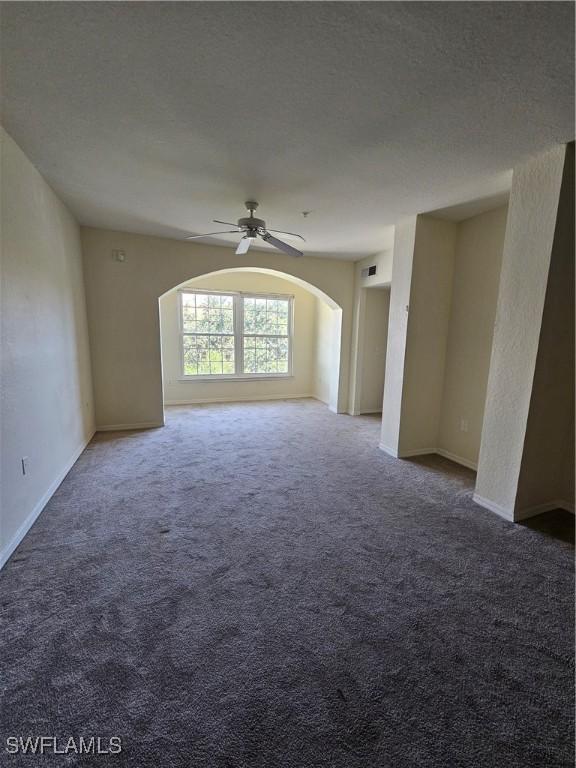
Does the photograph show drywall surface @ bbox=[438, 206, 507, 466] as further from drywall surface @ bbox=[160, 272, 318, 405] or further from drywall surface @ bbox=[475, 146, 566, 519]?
drywall surface @ bbox=[160, 272, 318, 405]

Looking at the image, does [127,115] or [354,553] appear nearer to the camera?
[127,115]

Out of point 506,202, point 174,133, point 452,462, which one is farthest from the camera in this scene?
point 452,462

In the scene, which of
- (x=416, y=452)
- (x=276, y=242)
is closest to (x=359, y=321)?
(x=416, y=452)

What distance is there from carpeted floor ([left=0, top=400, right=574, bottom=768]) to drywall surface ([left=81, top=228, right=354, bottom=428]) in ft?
5.79

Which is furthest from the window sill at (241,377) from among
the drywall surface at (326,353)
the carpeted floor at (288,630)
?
the carpeted floor at (288,630)

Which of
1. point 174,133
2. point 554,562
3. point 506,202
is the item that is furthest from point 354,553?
point 506,202

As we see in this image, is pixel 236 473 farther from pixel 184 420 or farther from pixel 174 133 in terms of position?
pixel 174 133

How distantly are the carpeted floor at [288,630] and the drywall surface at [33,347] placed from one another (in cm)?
30

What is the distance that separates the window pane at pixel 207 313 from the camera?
5.82 metres

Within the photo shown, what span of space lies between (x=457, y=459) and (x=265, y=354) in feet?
12.9

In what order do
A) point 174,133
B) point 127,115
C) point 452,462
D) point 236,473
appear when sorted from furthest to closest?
point 452,462, point 236,473, point 174,133, point 127,115

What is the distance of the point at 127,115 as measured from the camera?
184 cm

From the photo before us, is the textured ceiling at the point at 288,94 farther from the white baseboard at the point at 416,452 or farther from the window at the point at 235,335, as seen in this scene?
the window at the point at 235,335

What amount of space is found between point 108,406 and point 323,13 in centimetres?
441
